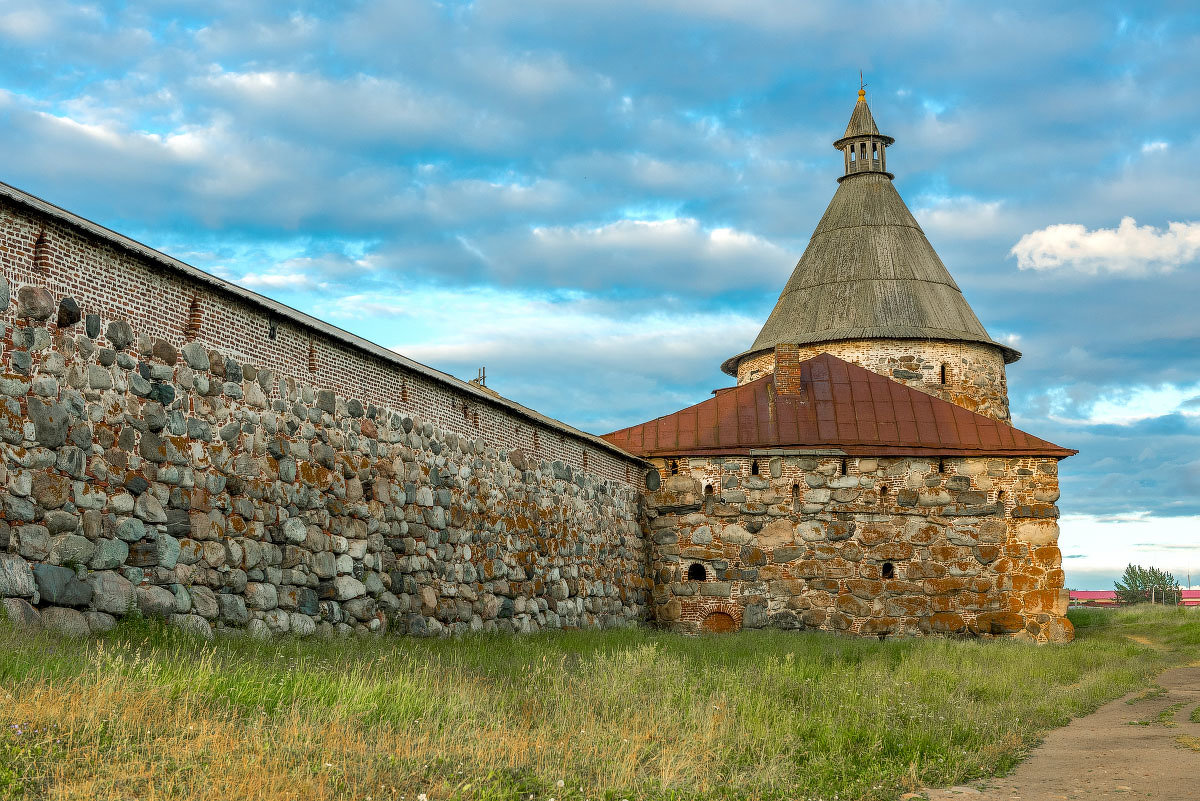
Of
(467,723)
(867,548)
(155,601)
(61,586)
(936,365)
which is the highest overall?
(936,365)

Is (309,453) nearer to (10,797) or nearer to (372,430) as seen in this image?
(372,430)

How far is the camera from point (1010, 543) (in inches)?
751

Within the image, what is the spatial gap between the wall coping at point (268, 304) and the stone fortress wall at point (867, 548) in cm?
430

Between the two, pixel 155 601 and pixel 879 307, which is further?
pixel 879 307

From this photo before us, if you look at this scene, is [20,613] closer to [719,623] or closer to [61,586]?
[61,586]

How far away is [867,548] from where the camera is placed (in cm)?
1916

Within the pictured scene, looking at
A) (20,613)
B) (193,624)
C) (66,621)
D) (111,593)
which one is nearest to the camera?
(20,613)

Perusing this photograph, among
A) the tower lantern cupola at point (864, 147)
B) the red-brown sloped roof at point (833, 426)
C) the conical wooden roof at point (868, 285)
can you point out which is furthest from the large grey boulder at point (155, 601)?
the tower lantern cupola at point (864, 147)

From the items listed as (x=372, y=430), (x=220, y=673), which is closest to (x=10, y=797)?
(x=220, y=673)

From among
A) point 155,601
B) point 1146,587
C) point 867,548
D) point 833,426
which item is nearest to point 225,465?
point 155,601

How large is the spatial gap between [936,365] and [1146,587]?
29.9 metres

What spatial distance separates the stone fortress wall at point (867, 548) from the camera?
18906 millimetres

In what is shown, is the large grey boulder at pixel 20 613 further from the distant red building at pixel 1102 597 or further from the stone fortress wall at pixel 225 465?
the distant red building at pixel 1102 597

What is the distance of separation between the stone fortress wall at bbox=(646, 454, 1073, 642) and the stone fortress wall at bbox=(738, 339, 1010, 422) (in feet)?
23.7
